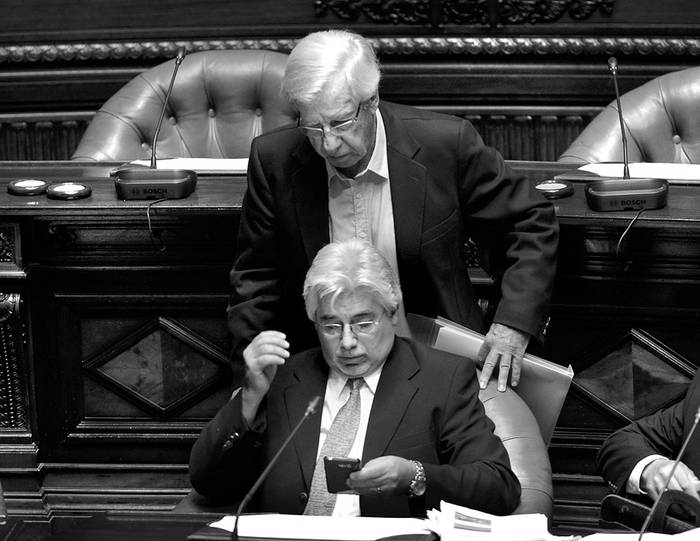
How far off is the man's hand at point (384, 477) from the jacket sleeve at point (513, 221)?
59cm

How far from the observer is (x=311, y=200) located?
120 inches

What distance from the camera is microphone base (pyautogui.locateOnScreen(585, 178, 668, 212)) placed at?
327 centimetres

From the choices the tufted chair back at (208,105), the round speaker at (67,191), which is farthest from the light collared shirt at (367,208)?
the tufted chair back at (208,105)

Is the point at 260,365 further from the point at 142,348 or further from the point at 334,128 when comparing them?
the point at 142,348

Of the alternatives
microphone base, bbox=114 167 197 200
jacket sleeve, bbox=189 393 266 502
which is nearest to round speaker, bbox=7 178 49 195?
microphone base, bbox=114 167 197 200

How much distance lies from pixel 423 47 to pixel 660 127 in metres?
1.15

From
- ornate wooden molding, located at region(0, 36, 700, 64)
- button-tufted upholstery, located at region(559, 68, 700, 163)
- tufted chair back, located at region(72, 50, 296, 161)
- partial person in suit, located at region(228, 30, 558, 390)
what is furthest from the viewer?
ornate wooden molding, located at region(0, 36, 700, 64)

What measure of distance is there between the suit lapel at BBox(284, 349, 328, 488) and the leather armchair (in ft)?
0.60

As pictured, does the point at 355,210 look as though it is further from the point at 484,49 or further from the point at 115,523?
the point at 484,49

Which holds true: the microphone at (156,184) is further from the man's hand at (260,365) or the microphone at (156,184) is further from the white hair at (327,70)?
the man's hand at (260,365)

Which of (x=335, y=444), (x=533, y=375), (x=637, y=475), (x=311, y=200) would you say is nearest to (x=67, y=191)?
(x=311, y=200)

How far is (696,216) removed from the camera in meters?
3.20

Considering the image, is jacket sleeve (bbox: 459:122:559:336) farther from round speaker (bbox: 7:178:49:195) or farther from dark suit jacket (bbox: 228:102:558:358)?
round speaker (bbox: 7:178:49:195)

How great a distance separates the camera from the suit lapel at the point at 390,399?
8.79ft
